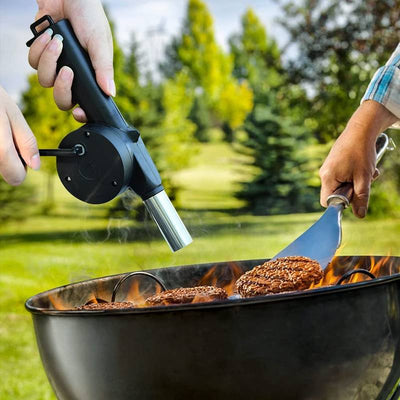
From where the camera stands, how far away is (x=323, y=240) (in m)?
1.79

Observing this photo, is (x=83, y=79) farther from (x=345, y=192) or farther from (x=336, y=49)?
(x=336, y=49)

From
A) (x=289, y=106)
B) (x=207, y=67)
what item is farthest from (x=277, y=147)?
(x=207, y=67)

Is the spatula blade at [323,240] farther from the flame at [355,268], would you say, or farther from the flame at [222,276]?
the flame at [222,276]

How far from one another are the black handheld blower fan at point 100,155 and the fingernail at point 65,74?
0.02m

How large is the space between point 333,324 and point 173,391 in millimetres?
347

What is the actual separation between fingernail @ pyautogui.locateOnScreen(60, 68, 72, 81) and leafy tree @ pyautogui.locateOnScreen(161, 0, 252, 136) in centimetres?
1171

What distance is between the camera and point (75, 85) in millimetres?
1443

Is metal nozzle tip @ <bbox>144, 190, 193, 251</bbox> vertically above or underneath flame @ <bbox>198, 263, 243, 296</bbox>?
above

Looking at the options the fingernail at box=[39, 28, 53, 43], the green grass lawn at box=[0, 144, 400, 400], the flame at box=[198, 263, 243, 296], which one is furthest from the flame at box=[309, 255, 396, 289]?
the green grass lawn at box=[0, 144, 400, 400]

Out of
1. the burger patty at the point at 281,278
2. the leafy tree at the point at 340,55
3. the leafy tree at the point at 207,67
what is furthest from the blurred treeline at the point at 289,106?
the burger patty at the point at 281,278

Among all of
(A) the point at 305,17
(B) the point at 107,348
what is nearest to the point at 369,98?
(B) the point at 107,348

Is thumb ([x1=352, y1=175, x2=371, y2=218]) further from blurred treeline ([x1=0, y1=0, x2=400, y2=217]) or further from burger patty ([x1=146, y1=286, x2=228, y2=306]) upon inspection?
blurred treeline ([x1=0, y1=0, x2=400, y2=217])

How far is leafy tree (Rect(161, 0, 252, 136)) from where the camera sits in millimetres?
13305

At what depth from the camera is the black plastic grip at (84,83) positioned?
1.43 metres
